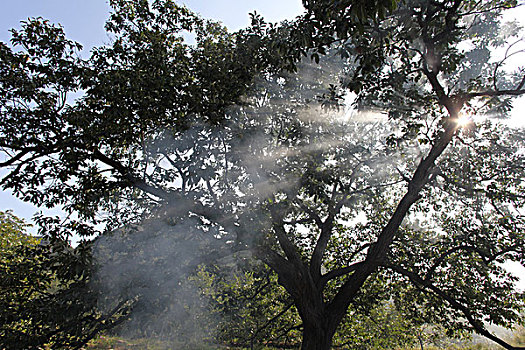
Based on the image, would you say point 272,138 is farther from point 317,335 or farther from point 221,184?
point 317,335

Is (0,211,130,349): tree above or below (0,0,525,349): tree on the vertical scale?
below

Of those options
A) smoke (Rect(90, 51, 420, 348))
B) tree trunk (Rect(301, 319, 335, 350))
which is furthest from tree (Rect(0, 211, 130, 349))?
tree trunk (Rect(301, 319, 335, 350))

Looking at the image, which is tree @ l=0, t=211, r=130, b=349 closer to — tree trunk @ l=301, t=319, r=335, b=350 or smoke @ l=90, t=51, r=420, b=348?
smoke @ l=90, t=51, r=420, b=348

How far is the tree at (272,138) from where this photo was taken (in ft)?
19.0

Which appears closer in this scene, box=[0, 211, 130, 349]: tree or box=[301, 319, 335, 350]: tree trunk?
box=[0, 211, 130, 349]: tree

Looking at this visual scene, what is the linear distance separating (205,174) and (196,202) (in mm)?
1355

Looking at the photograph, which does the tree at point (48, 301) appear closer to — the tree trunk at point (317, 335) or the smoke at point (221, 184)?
the smoke at point (221, 184)

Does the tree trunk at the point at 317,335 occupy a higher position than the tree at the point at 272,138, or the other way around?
the tree at the point at 272,138

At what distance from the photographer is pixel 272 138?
24.4 feet

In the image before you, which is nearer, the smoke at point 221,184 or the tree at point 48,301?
the tree at point 48,301

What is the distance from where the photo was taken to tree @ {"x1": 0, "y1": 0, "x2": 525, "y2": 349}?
19.0ft

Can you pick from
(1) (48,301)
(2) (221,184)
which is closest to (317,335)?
(2) (221,184)

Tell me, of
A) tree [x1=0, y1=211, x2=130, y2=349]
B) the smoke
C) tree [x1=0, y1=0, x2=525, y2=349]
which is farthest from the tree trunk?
tree [x1=0, y1=211, x2=130, y2=349]

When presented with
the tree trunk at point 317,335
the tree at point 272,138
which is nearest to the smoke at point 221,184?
the tree at point 272,138
